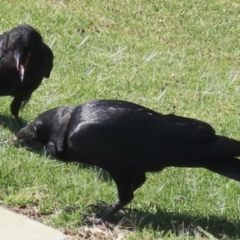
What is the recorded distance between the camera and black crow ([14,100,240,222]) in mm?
4684

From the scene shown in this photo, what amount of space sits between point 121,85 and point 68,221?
296 cm

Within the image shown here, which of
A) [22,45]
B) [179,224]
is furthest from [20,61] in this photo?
[179,224]

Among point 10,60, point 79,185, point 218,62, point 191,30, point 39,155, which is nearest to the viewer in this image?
point 79,185

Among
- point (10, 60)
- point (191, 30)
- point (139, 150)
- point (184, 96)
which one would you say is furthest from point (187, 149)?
point (191, 30)

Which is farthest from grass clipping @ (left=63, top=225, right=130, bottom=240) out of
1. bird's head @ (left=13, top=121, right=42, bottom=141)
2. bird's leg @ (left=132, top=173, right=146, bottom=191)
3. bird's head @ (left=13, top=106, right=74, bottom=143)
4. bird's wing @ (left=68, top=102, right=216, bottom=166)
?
bird's head @ (left=13, top=121, right=42, bottom=141)

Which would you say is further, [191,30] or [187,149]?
[191,30]

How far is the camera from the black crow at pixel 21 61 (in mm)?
6027

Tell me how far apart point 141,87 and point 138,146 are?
2797 millimetres

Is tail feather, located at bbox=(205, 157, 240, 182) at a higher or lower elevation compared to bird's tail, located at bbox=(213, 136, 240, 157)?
lower

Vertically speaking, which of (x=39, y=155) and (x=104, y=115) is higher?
(x=104, y=115)

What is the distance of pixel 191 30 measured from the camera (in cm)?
948

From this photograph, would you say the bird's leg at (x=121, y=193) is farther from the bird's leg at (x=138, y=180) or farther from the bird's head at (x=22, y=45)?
the bird's head at (x=22, y=45)

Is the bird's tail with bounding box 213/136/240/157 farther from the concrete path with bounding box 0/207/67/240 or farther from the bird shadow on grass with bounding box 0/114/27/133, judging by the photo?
the bird shadow on grass with bounding box 0/114/27/133

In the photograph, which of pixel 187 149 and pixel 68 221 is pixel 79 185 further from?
pixel 187 149
